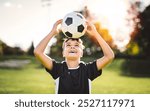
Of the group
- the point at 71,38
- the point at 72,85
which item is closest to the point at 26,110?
the point at 72,85

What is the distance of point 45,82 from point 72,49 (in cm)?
120

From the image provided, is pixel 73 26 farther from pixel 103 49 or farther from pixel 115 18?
pixel 115 18

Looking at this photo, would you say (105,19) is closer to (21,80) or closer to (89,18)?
(89,18)

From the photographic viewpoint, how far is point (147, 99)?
4.91 m

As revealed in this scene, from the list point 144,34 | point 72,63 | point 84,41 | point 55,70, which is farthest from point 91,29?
point 144,34

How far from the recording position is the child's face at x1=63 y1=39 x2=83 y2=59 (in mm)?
4335

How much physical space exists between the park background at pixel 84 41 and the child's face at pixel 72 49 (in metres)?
0.72

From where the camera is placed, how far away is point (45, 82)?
543cm

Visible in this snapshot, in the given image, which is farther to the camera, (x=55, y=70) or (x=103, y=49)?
(x=55, y=70)

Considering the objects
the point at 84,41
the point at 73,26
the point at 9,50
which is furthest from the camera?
the point at 9,50

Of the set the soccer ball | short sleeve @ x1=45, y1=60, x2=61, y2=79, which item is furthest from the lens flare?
short sleeve @ x1=45, y1=60, x2=61, y2=79

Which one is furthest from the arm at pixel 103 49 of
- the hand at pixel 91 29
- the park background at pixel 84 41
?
the park background at pixel 84 41

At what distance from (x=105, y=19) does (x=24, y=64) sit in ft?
3.65

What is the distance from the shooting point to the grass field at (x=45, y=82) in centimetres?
523
